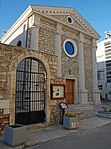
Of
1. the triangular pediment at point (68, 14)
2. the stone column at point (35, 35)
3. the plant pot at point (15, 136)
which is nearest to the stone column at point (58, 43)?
the triangular pediment at point (68, 14)

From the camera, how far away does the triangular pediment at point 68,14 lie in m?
12.9

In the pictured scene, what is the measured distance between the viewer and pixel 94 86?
53.3 ft

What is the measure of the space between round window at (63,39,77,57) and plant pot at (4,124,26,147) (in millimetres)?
10306

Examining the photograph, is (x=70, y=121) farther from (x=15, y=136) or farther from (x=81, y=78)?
(x=81, y=78)

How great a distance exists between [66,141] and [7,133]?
6.27 feet

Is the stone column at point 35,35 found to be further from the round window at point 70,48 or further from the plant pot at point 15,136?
the plant pot at point 15,136

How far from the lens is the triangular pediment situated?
1286cm

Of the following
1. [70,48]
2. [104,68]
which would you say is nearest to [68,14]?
[70,48]

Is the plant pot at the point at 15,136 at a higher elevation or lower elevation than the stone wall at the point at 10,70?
lower

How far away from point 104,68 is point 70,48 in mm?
17427

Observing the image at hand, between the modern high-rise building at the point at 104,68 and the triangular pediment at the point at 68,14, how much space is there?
43.7 feet

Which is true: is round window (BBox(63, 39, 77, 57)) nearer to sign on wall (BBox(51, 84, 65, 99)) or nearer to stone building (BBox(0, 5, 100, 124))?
stone building (BBox(0, 5, 100, 124))

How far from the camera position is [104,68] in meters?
30.1

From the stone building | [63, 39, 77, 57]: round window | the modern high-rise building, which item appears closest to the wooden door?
the stone building
